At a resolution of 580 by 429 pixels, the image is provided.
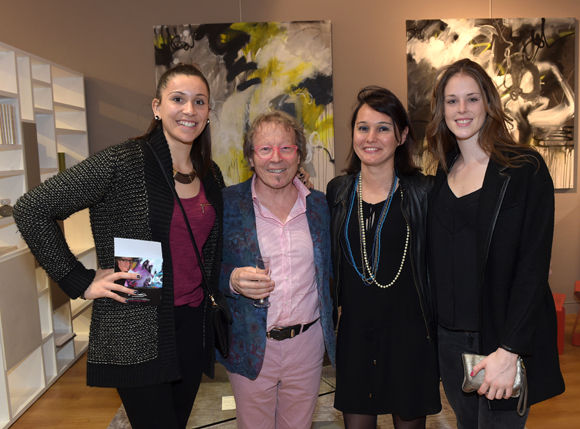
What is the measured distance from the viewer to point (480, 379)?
5.19 feet

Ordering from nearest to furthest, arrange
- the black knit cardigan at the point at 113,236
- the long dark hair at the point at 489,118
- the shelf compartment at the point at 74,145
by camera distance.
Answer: the black knit cardigan at the point at 113,236 → the long dark hair at the point at 489,118 → the shelf compartment at the point at 74,145

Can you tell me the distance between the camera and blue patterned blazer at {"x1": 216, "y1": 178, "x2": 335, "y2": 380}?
1866mm

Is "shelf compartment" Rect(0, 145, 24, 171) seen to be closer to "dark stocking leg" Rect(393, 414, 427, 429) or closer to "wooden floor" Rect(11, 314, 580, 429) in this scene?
"wooden floor" Rect(11, 314, 580, 429)

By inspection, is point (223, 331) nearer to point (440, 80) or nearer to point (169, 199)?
point (169, 199)

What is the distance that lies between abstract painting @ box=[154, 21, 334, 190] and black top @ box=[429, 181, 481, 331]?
305 centimetres

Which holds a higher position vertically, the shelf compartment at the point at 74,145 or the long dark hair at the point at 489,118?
the shelf compartment at the point at 74,145

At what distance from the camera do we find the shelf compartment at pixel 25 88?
338 cm

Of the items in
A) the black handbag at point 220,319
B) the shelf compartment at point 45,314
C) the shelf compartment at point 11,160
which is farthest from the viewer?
the shelf compartment at point 45,314

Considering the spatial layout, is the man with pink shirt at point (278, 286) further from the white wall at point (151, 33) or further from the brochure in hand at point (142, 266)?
the white wall at point (151, 33)

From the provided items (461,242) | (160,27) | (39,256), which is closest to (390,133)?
(461,242)

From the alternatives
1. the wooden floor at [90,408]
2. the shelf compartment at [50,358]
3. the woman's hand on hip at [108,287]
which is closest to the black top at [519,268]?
the woman's hand on hip at [108,287]

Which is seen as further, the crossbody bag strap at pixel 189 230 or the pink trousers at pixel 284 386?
the pink trousers at pixel 284 386

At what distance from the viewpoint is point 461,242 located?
1717 mm

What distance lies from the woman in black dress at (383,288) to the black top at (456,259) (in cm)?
7
